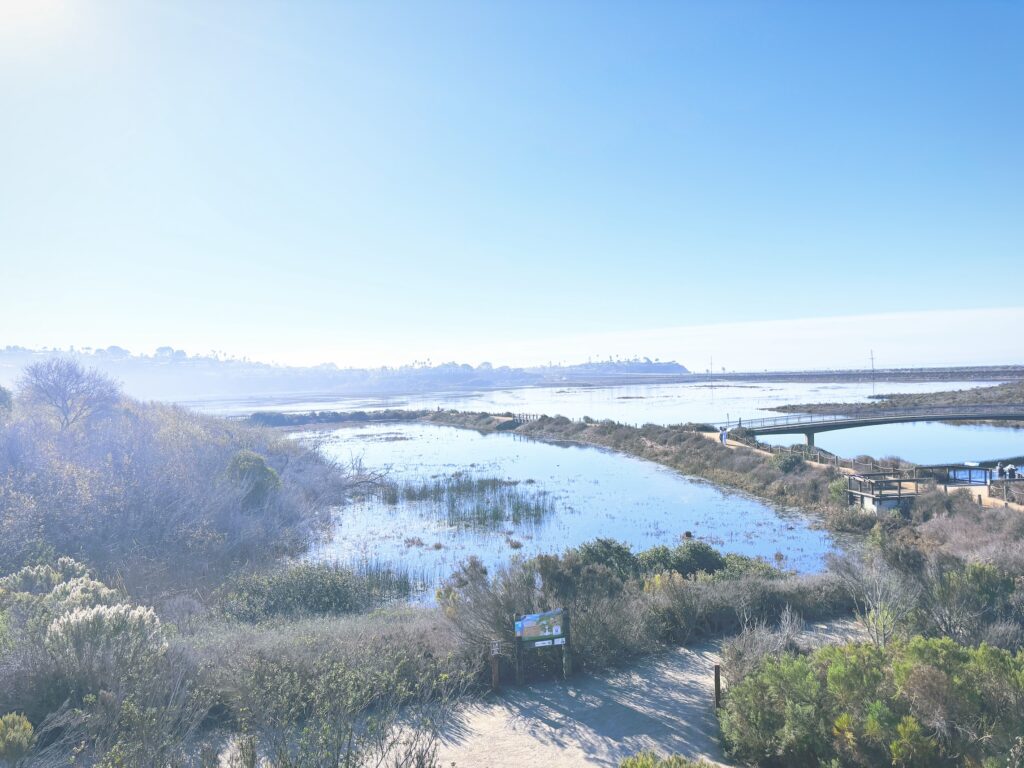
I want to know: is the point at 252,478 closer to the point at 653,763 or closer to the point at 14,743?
the point at 14,743

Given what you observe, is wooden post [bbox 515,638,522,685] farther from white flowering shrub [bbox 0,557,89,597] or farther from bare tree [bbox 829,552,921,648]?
white flowering shrub [bbox 0,557,89,597]

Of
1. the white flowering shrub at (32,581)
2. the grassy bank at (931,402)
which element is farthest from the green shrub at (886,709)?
the grassy bank at (931,402)

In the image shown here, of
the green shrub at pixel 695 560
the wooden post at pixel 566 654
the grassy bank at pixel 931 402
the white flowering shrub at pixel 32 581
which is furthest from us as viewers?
the grassy bank at pixel 931 402

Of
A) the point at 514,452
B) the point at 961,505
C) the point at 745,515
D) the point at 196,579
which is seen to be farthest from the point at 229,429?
the point at 961,505

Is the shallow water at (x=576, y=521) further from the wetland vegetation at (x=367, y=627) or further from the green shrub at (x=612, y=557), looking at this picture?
the green shrub at (x=612, y=557)

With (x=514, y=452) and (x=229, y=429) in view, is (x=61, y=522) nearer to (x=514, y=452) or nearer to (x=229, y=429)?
(x=229, y=429)

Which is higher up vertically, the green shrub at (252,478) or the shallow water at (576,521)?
the green shrub at (252,478)

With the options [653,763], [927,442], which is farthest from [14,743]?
[927,442]
